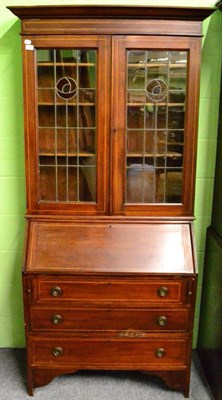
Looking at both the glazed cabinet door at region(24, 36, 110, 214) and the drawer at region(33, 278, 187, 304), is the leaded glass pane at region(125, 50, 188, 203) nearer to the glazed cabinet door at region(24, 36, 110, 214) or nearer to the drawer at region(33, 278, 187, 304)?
the glazed cabinet door at region(24, 36, 110, 214)

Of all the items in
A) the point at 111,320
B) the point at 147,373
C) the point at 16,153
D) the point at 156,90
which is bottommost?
the point at 147,373

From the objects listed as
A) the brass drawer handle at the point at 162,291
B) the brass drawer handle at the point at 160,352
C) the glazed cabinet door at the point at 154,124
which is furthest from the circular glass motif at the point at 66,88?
the brass drawer handle at the point at 160,352

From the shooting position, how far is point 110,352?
1.96 metres

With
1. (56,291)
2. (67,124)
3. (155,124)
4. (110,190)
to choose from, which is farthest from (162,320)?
(67,124)

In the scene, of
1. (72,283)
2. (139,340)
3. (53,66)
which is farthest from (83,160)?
(139,340)

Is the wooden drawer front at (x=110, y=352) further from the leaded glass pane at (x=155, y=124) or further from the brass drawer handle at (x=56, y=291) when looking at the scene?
the leaded glass pane at (x=155, y=124)

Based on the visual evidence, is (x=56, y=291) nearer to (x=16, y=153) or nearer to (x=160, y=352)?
(x=160, y=352)

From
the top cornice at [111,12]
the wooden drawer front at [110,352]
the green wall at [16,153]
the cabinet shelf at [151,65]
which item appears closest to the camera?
the top cornice at [111,12]

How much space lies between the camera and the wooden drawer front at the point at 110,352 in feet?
6.36

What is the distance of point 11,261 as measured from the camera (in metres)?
2.30

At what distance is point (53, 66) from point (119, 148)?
0.54 m

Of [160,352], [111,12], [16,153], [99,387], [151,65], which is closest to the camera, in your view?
[111,12]

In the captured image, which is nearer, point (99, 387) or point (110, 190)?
point (110, 190)

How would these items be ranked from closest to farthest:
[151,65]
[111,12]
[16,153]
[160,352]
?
[111,12] < [151,65] < [160,352] < [16,153]
